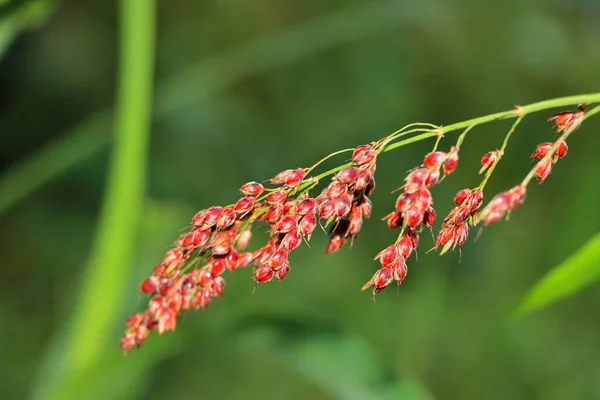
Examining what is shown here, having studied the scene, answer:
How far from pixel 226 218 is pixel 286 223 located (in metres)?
0.11

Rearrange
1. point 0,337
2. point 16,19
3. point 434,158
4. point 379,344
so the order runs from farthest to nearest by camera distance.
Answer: point 0,337
point 379,344
point 16,19
point 434,158

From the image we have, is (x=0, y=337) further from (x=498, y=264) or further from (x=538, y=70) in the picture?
(x=538, y=70)

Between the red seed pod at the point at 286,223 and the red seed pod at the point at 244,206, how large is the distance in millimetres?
66

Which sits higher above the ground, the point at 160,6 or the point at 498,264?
the point at 160,6

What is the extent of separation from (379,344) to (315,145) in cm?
193

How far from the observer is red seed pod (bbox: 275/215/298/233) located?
1.26 metres

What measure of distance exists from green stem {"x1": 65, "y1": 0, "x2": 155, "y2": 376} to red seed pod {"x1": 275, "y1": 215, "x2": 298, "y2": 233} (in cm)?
106

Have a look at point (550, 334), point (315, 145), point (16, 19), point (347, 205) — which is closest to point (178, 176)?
point (315, 145)

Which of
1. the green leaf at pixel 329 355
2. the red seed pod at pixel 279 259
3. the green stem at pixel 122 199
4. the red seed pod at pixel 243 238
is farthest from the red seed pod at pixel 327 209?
the green stem at pixel 122 199

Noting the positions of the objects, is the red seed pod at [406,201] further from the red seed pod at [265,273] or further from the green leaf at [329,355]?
the green leaf at [329,355]

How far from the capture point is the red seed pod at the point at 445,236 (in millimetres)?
1240

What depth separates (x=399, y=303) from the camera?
16.8ft

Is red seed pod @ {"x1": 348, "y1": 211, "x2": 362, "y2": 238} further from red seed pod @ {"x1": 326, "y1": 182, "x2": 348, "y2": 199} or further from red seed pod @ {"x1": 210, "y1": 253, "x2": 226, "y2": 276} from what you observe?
red seed pod @ {"x1": 210, "y1": 253, "x2": 226, "y2": 276}

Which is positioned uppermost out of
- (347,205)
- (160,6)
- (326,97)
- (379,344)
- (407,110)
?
(160,6)
